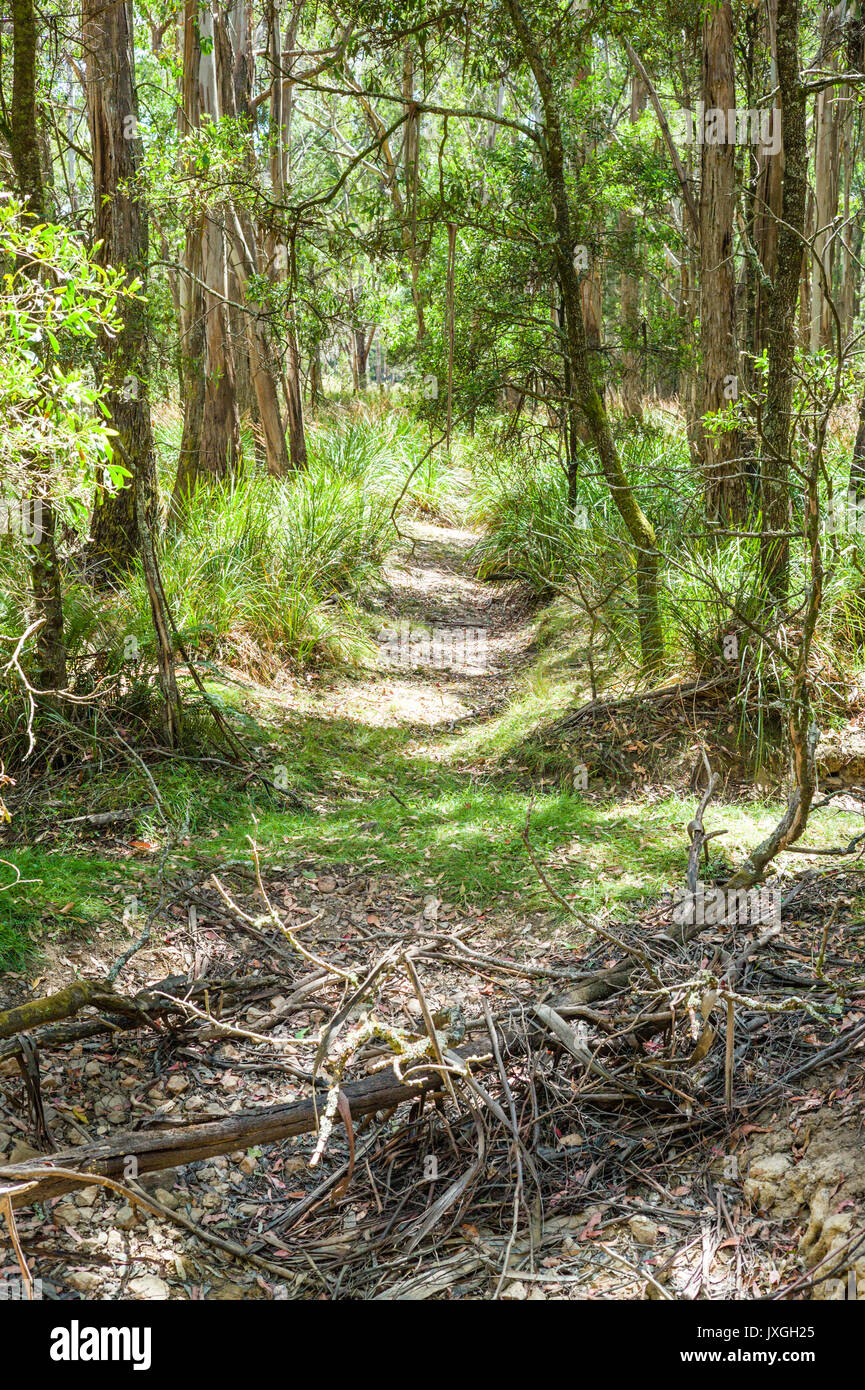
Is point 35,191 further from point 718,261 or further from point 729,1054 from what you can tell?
point 718,261

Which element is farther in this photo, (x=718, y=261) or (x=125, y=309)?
(x=718, y=261)

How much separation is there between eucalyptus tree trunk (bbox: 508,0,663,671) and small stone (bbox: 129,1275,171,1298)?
433 centimetres

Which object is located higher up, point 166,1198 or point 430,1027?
point 430,1027

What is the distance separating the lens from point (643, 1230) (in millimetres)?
2484

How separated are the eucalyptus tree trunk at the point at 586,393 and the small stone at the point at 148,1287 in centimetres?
433

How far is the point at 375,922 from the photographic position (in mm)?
4430

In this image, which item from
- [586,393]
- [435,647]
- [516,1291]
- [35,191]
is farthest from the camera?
[435,647]

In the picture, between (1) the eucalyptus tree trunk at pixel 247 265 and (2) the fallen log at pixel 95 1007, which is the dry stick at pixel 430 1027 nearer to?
(2) the fallen log at pixel 95 1007

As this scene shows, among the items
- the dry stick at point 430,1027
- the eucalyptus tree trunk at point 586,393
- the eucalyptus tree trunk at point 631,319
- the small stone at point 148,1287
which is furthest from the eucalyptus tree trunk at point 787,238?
the eucalyptus tree trunk at point 631,319

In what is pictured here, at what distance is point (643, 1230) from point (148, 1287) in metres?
1.21

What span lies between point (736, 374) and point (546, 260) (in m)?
2.70

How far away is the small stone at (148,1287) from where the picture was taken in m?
2.49

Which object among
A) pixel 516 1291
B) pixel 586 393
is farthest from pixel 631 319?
pixel 516 1291
